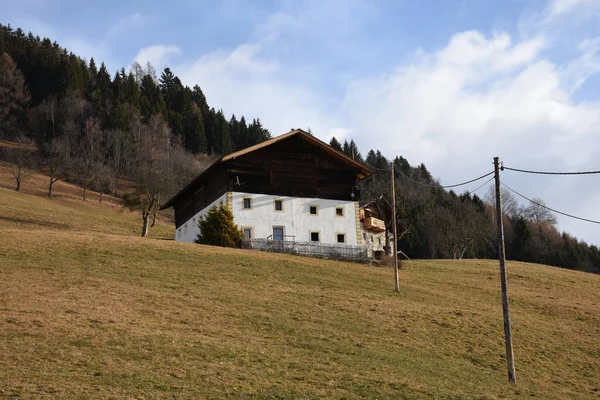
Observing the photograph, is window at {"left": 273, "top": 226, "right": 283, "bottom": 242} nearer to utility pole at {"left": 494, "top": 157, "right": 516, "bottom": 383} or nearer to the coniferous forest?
utility pole at {"left": 494, "top": 157, "right": 516, "bottom": 383}

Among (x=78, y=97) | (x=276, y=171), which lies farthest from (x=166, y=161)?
(x=276, y=171)

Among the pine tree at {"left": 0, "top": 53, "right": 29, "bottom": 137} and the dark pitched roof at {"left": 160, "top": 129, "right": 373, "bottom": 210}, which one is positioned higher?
the pine tree at {"left": 0, "top": 53, "right": 29, "bottom": 137}

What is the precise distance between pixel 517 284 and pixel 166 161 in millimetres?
93627

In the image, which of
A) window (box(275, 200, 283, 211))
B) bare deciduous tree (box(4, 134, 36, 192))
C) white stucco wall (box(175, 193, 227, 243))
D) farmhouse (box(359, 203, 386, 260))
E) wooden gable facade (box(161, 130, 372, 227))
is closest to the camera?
wooden gable facade (box(161, 130, 372, 227))

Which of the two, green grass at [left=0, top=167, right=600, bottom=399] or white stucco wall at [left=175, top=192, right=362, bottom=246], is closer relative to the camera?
green grass at [left=0, top=167, right=600, bottom=399]

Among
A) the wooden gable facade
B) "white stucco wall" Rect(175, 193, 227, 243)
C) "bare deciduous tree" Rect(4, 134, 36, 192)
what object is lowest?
"white stucco wall" Rect(175, 193, 227, 243)

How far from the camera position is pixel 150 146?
146 m

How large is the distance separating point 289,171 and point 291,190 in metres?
1.64

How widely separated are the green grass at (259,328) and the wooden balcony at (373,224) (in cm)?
1549

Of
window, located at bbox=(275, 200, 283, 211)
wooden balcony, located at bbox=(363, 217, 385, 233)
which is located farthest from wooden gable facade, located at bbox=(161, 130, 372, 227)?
wooden balcony, located at bbox=(363, 217, 385, 233)

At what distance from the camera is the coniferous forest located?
114 meters

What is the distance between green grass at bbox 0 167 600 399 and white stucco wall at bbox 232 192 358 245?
781 cm

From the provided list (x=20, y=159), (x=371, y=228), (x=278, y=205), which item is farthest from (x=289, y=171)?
(x=20, y=159)

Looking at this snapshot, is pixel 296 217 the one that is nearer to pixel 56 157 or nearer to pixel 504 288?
pixel 504 288
